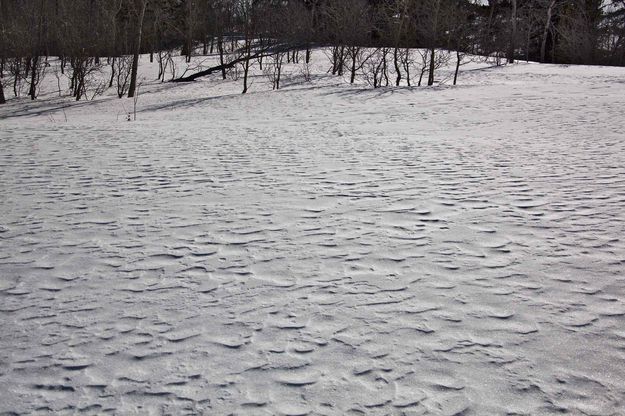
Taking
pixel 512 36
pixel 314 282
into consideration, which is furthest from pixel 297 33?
pixel 314 282

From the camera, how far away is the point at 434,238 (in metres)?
4.91

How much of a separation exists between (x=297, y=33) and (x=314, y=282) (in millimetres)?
36212

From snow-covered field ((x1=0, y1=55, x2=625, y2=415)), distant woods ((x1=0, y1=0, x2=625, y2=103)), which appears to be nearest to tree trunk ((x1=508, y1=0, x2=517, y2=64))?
distant woods ((x1=0, y1=0, x2=625, y2=103))

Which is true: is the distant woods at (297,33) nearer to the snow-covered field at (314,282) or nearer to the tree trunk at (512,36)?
the tree trunk at (512,36)

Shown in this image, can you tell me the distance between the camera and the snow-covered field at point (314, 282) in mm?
2693

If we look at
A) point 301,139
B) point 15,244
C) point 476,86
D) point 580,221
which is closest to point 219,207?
point 15,244

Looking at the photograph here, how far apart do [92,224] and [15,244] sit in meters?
0.79

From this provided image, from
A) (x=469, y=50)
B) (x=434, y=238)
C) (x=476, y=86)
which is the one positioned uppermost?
(x=469, y=50)

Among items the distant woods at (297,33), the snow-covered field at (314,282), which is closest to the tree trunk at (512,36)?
the distant woods at (297,33)

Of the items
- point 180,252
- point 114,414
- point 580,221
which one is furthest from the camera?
point 580,221

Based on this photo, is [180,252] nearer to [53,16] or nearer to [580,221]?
[580,221]

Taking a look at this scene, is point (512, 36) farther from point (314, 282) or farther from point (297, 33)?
point (314, 282)

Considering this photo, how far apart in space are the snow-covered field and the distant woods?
1854cm

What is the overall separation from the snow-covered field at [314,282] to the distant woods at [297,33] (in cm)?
1854
